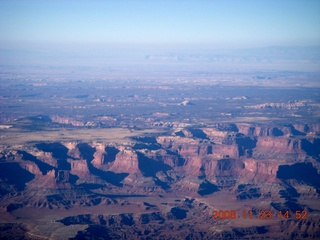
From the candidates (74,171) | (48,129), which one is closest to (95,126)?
(48,129)

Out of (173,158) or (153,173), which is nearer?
(153,173)

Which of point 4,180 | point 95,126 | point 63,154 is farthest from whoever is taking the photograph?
point 95,126

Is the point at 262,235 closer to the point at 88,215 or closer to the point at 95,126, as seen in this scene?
the point at 88,215
